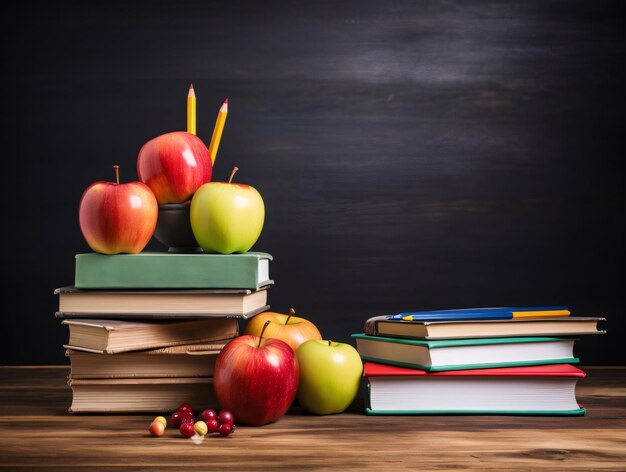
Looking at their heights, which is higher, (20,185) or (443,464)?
(20,185)

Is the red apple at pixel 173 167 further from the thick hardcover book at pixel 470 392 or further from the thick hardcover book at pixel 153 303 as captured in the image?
the thick hardcover book at pixel 470 392

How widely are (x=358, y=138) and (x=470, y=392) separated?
80 centimetres

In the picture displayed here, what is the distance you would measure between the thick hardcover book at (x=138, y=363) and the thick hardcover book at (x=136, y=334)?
2cm

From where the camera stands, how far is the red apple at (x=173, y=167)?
1.30 m

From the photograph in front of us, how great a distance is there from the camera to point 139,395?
1272mm

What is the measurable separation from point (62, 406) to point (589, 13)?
1514 mm

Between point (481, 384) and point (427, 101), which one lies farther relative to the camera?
point (427, 101)

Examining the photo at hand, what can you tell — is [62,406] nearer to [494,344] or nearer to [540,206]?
[494,344]

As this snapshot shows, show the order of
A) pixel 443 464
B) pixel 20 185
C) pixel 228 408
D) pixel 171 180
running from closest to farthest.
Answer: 1. pixel 443 464
2. pixel 228 408
3. pixel 171 180
4. pixel 20 185

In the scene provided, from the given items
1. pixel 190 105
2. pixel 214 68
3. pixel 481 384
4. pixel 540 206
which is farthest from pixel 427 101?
pixel 481 384

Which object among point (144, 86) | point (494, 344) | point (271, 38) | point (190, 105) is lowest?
point (494, 344)

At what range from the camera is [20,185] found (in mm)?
1827

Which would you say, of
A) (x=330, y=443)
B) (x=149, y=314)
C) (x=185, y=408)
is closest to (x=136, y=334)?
(x=149, y=314)

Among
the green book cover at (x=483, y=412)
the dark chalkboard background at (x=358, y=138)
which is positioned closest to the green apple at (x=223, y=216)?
the green book cover at (x=483, y=412)
